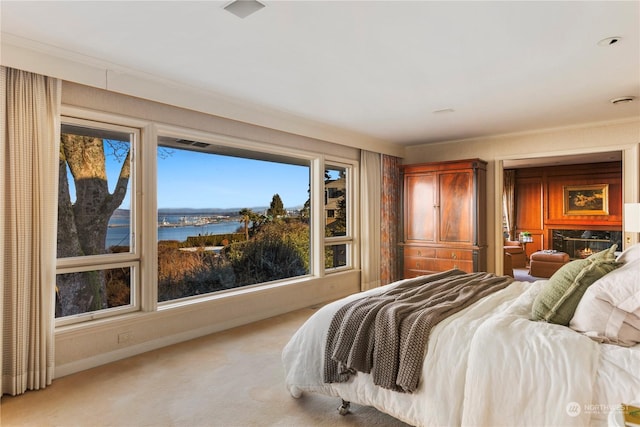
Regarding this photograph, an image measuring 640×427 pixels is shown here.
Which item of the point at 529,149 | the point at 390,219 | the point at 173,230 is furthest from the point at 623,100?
the point at 173,230

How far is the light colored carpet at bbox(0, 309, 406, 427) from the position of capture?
7.68ft

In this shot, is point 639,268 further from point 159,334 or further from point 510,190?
point 510,190

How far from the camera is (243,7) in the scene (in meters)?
2.24

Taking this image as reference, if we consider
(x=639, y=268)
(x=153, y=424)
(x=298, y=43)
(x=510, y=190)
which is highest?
(x=298, y=43)

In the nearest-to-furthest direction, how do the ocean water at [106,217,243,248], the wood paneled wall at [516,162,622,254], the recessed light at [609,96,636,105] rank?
the ocean water at [106,217,243,248] < the recessed light at [609,96,636,105] < the wood paneled wall at [516,162,622,254]

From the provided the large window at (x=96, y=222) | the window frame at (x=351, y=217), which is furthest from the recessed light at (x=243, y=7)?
the window frame at (x=351, y=217)

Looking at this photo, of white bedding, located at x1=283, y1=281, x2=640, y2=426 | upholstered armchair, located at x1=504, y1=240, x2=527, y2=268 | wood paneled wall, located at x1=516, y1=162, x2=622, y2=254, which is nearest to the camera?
white bedding, located at x1=283, y1=281, x2=640, y2=426

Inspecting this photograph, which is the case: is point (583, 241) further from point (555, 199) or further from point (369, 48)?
point (369, 48)

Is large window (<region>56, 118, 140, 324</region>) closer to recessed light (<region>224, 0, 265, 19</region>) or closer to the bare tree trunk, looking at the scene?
the bare tree trunk

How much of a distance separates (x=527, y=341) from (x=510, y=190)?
871 cm

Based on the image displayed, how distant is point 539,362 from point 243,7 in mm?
2399

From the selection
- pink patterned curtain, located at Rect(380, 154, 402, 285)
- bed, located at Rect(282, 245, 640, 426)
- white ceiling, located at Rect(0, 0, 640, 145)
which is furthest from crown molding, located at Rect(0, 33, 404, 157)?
bed, located at Rect(282, 245, 640, 426)

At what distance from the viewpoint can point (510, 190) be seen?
9.62m

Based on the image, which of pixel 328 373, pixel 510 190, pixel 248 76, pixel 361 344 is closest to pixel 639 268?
pixel 361 344
